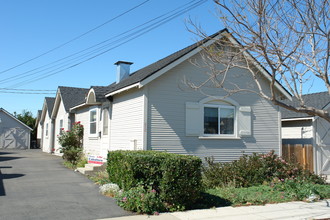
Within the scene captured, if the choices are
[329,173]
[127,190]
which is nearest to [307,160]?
[329,173]

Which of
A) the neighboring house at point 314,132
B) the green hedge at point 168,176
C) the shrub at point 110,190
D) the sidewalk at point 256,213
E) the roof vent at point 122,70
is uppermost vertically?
the roof vent at point 122,70

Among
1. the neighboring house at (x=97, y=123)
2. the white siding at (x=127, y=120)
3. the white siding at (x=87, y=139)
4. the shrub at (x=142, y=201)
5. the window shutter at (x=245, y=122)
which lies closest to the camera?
the shrub at (x=142, y=201)

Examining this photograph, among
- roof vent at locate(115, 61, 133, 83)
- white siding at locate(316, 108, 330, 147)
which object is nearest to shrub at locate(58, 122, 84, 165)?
roof vent at locate(115, 61, 133, 83)

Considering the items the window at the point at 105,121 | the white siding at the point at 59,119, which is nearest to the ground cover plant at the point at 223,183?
the window at the point at 105,121

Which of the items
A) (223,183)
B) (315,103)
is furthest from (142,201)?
(315,103)

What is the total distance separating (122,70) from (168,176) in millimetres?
9824

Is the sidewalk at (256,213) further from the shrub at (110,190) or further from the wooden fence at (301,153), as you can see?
the wooden fence at (301,153)

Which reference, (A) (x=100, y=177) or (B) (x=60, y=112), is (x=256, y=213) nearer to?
(A) (x=100, y=177)

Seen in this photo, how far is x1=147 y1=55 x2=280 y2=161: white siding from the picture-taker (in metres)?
12.1

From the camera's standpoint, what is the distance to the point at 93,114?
16812 mm

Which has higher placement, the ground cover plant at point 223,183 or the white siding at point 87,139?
the white siding at point 87,139

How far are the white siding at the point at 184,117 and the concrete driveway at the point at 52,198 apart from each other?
3186 mm

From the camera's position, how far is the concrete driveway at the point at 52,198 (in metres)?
7.33

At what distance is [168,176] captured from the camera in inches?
316
